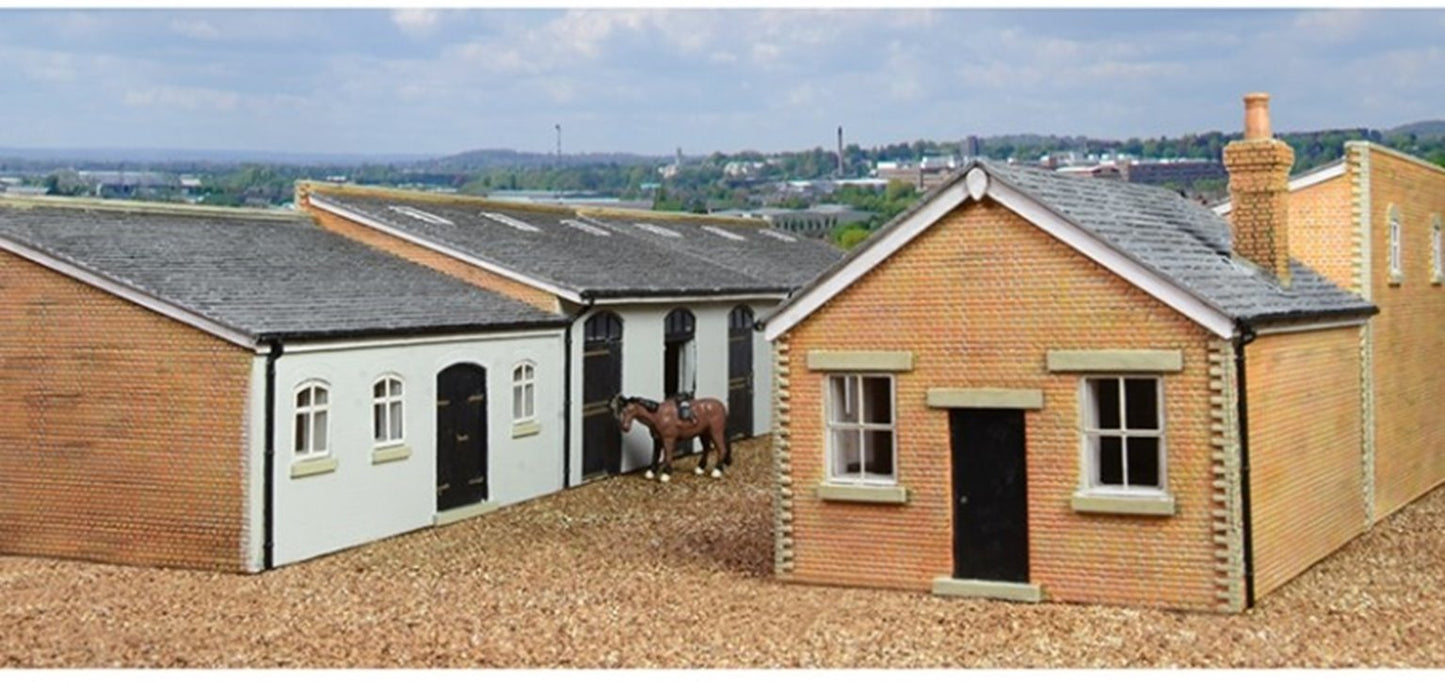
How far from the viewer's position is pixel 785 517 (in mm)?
18266

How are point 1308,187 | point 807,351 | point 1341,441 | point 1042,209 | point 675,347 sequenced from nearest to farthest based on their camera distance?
point 1042,209 → point 807,351 → point 1341,441 → point 1308,187 → point 675,347

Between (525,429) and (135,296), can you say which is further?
(525,429)

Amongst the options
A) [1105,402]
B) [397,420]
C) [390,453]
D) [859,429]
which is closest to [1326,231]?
[1105,402]

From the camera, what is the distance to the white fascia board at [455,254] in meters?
27.0

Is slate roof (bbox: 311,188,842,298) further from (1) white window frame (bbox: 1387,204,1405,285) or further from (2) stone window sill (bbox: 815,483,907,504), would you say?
(1) white window frame (bbox: 1387,204,1405,285)

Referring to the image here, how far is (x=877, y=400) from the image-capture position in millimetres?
17953

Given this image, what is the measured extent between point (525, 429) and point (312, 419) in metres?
5.64

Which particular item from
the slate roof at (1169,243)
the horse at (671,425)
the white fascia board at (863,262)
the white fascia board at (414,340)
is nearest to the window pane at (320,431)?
the white fascia board at (414,340)

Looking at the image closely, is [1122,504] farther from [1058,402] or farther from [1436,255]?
[1436,255]

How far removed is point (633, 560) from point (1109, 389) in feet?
22.2

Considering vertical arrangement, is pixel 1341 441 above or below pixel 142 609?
above

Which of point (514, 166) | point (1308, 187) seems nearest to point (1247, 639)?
point (1308, 187)

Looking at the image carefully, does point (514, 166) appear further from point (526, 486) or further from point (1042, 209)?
point (1042, 209)

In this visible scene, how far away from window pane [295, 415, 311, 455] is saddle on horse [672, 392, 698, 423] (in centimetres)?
897
